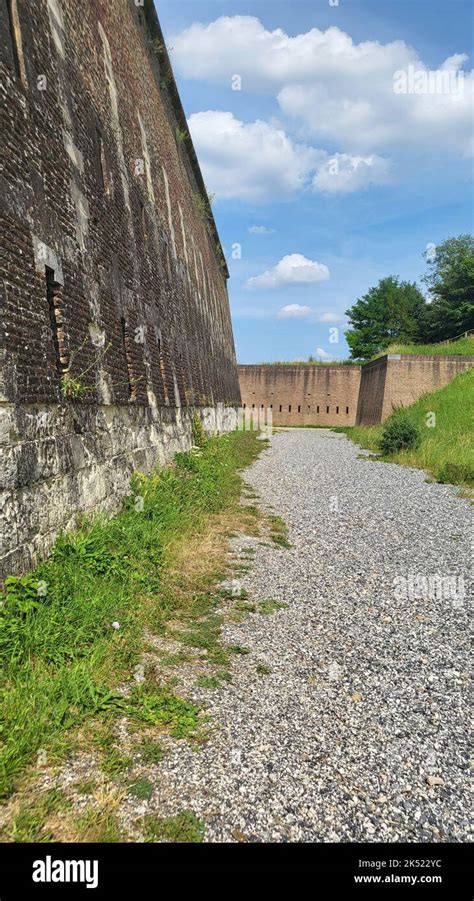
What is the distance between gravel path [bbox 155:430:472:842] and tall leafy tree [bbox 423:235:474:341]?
4377 centimetres

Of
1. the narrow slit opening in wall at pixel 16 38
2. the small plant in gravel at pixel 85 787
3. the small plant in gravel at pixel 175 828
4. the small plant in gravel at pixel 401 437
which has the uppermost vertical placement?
the narrow slit opening in wall at pixel 16 38

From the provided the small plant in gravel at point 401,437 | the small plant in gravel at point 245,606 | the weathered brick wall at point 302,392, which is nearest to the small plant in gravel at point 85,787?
the small plant in gravel at point 245,606

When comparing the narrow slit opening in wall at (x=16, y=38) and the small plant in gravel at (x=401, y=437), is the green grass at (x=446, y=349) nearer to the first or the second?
the small plant in gravel at (x=401, y=437)

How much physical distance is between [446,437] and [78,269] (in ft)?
52.7

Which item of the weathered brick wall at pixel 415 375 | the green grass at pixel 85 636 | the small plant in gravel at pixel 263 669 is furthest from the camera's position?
the weathered brick wall at pixel 415 375

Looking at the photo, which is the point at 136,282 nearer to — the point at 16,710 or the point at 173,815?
the point at 16,710

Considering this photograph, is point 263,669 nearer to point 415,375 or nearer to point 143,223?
point 143,223

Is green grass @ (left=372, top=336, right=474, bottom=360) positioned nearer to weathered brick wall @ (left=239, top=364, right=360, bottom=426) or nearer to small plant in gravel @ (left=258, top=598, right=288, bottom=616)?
weathered brick wall @ (left=239, top=364, right=360, bottom=426)

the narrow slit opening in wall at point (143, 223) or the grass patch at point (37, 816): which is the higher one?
the narrow slit opening in wall at point (143, 223)

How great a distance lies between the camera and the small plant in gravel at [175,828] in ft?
7.24

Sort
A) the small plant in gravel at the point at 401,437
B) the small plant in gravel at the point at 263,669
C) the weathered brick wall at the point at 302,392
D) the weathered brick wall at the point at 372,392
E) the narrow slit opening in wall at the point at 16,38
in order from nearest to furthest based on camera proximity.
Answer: the small plant in gravel at the point at 263,669, the narrow slit opening in wall at the point at 16,38, the small plant in gravel at the point at 401,437, the weathered brick wall at the point at 372,392, the weathered brick wall at the point at 302,392

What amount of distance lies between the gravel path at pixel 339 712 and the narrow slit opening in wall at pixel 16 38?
5484mm

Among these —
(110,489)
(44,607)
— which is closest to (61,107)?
(110,489)
